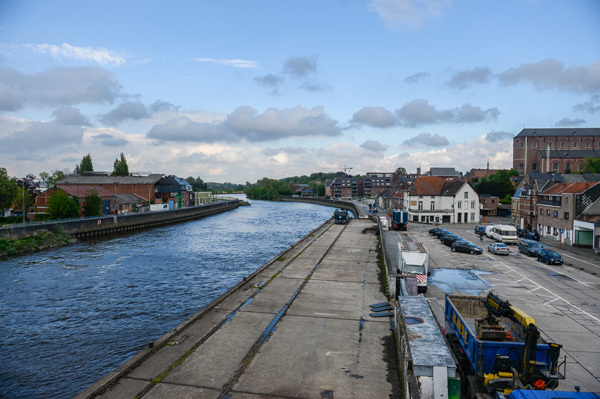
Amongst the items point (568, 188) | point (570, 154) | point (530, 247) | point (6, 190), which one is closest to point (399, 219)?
point (568, 188)

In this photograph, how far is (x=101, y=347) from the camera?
1988 cm

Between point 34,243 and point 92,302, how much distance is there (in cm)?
2975

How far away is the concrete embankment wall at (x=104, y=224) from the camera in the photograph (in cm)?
5116

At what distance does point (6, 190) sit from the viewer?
73.6 metres

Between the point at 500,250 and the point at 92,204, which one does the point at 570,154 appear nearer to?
the point at 500,250

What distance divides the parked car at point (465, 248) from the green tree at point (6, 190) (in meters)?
76.3

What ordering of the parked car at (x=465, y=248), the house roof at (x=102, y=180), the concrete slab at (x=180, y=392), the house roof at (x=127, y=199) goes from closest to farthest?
the concrete slab at (x=180, y=392) → the parked car at (x=465, y=248) → the house roof at (x=127, y=199) → the house roof at (x=102, y=180)

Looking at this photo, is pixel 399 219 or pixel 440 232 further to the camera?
pixel 399 219

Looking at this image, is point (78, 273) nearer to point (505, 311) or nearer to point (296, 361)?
point (296, 361)

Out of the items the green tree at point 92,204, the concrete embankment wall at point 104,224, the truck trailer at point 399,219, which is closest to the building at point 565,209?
the truck trailer at point 399,219

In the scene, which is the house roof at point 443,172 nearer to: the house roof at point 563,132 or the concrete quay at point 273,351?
the house roof at point 563,132

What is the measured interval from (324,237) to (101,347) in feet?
123

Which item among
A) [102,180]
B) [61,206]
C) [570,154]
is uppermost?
[570,154]

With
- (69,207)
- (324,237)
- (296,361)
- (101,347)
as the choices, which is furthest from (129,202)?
(296,361)
